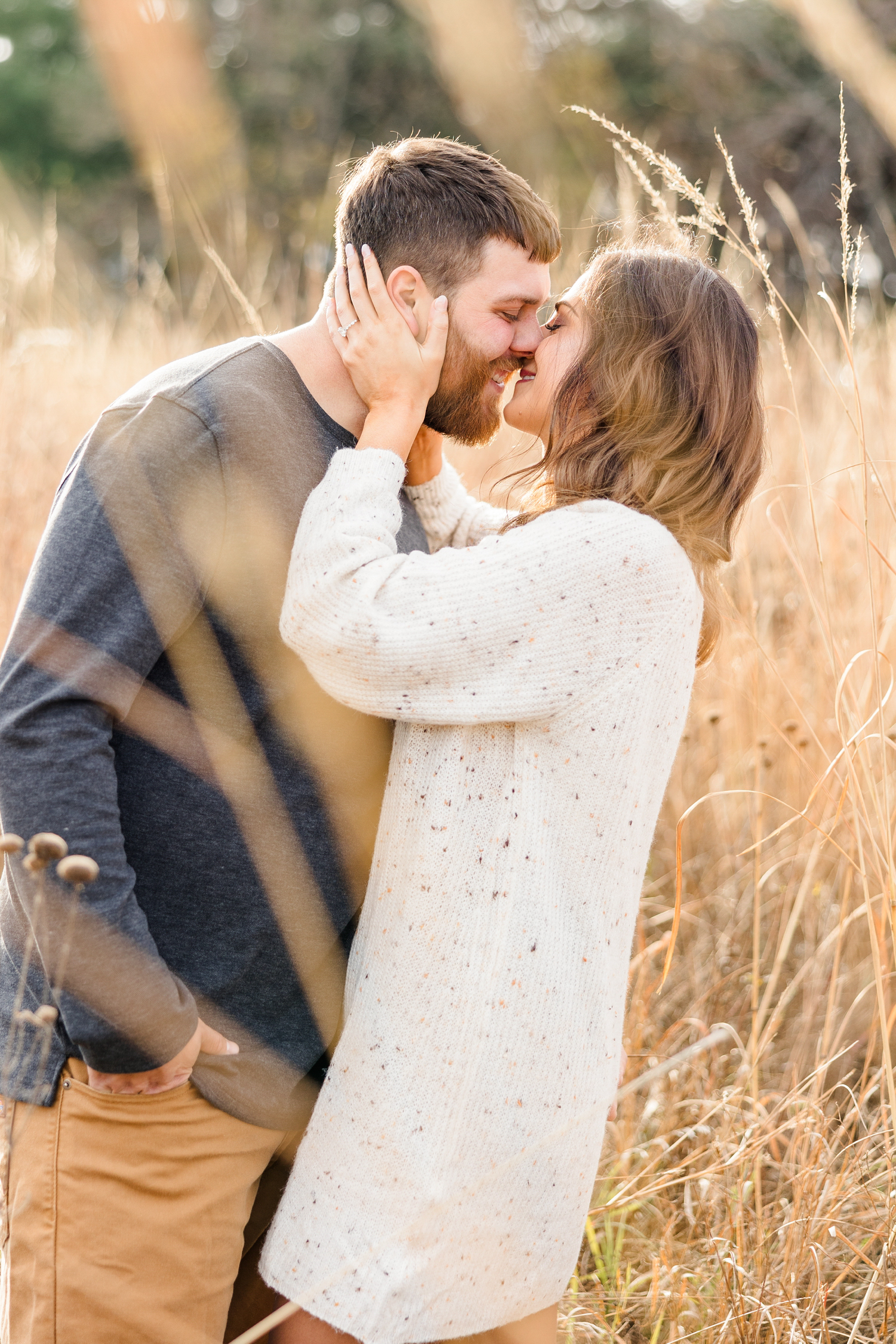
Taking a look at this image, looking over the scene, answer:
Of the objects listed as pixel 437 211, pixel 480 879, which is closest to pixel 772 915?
pixel 480 879

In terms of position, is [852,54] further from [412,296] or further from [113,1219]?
[113,1219]

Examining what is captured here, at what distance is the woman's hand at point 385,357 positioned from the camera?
1.57m

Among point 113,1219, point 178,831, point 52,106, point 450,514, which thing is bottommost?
point 113,1219

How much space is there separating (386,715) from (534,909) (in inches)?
12.9

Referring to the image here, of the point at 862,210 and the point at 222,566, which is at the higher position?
the point at 862,210

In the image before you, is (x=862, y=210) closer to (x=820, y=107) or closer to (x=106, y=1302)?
(x=820, y=107)

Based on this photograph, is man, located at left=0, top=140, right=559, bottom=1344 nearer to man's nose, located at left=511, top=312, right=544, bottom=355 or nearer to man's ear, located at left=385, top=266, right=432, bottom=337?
man's ear, located at left=385, top=266, right=432, bottom=337

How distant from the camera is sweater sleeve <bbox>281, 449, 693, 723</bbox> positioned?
4.51ft

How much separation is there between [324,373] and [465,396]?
0.25 meters

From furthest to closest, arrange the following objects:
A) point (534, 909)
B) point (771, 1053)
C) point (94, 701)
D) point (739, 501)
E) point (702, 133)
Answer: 1. point (702, 133)
2. point (771, 1053)
3. point (739, 501)
4. point (534, 909)
5. point (94, 701)

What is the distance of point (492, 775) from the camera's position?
1465 mm

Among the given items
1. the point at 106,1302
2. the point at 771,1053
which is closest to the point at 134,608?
the point at 106,1302

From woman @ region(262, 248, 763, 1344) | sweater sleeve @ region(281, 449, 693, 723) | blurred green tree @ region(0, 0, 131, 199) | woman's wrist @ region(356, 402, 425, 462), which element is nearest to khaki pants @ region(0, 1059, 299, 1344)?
woman @ region(262, 248, 763, 1344)

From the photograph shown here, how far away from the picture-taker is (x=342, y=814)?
5.19 ft
